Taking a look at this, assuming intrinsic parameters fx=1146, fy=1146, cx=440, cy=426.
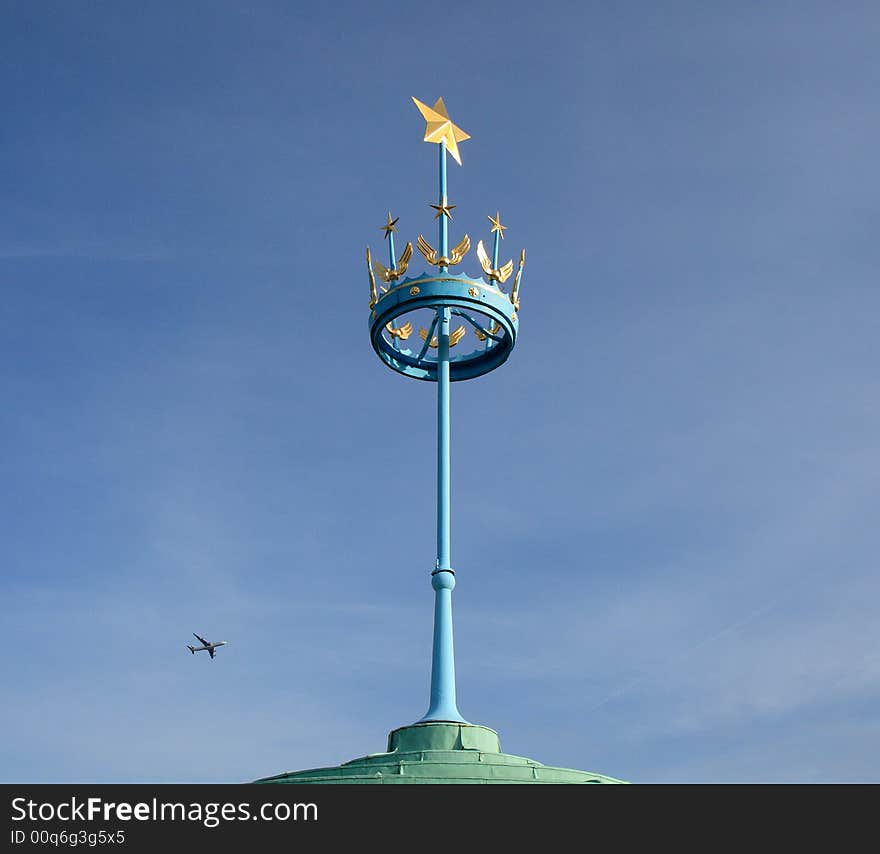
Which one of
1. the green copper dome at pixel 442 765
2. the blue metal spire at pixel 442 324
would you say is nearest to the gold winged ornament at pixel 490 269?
the blue metal spire at pixel 442 324

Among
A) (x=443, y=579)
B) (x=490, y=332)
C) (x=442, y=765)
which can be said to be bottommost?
(x=442, y=765)

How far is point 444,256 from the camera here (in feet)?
136

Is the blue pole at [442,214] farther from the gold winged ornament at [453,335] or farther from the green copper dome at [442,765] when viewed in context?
the green copper dome at [442,765]

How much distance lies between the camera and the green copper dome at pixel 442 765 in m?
29.9

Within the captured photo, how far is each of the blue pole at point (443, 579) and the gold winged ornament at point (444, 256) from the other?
72.3 inches

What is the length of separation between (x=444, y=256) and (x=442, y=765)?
61.0ft

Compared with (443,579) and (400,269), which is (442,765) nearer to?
(443,579)

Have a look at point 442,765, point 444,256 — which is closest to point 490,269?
point 444,256

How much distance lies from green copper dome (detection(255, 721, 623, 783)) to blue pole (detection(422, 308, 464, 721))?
38.7 inches

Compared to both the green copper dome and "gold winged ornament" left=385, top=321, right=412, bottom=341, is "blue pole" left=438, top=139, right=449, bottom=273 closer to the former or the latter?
"gold winged ornament" left=385, top=321, right=412, bottom=341

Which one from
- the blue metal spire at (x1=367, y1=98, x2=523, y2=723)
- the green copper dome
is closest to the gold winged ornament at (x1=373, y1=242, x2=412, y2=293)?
the blue metal spire at (x1=367, y1=98, x2=523, y2=723)

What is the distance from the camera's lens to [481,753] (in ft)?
106
